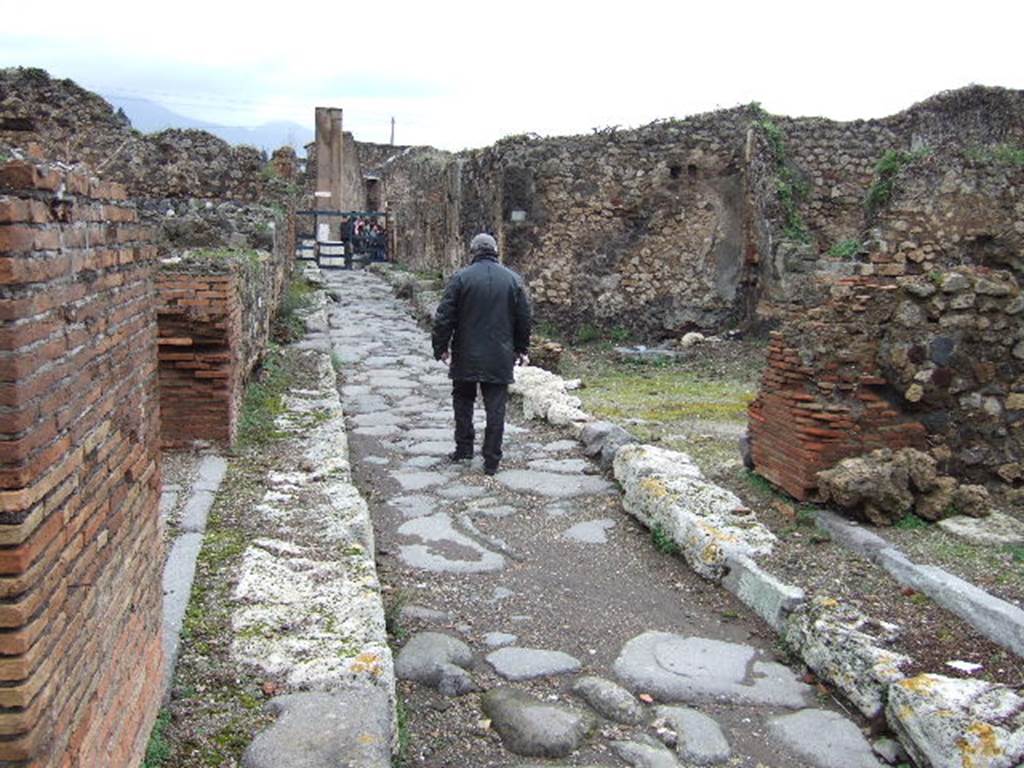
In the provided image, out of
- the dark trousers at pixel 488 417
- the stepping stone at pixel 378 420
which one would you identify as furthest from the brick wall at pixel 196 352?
the stepping stone at pixel 378 420

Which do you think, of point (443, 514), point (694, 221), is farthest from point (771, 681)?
point (694, 221)

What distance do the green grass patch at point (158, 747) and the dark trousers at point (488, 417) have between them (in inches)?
155

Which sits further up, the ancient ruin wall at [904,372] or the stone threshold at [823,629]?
the ancient ruin wall at [904,372]

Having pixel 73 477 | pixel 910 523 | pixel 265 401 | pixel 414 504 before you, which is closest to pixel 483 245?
pixel 414 504

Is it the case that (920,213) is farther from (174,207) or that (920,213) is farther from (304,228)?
(304,228)

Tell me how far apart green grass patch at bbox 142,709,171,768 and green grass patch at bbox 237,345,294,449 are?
339 centimetres

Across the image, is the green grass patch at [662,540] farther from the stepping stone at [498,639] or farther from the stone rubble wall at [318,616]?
the stone rubble wall at [318,616]

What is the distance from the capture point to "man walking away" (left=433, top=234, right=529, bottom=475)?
262 inches

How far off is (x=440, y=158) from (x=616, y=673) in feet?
58.4

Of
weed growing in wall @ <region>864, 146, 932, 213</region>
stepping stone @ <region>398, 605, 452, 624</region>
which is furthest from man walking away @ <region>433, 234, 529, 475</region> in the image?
weed growing in wall @ <region>864, 146, 932, 213</region>

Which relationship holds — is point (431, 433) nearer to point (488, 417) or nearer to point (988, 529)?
point (488, 417)

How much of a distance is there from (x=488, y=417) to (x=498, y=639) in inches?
106

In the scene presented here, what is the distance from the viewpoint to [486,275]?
6.71 metres

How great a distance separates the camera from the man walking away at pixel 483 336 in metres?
6.66
